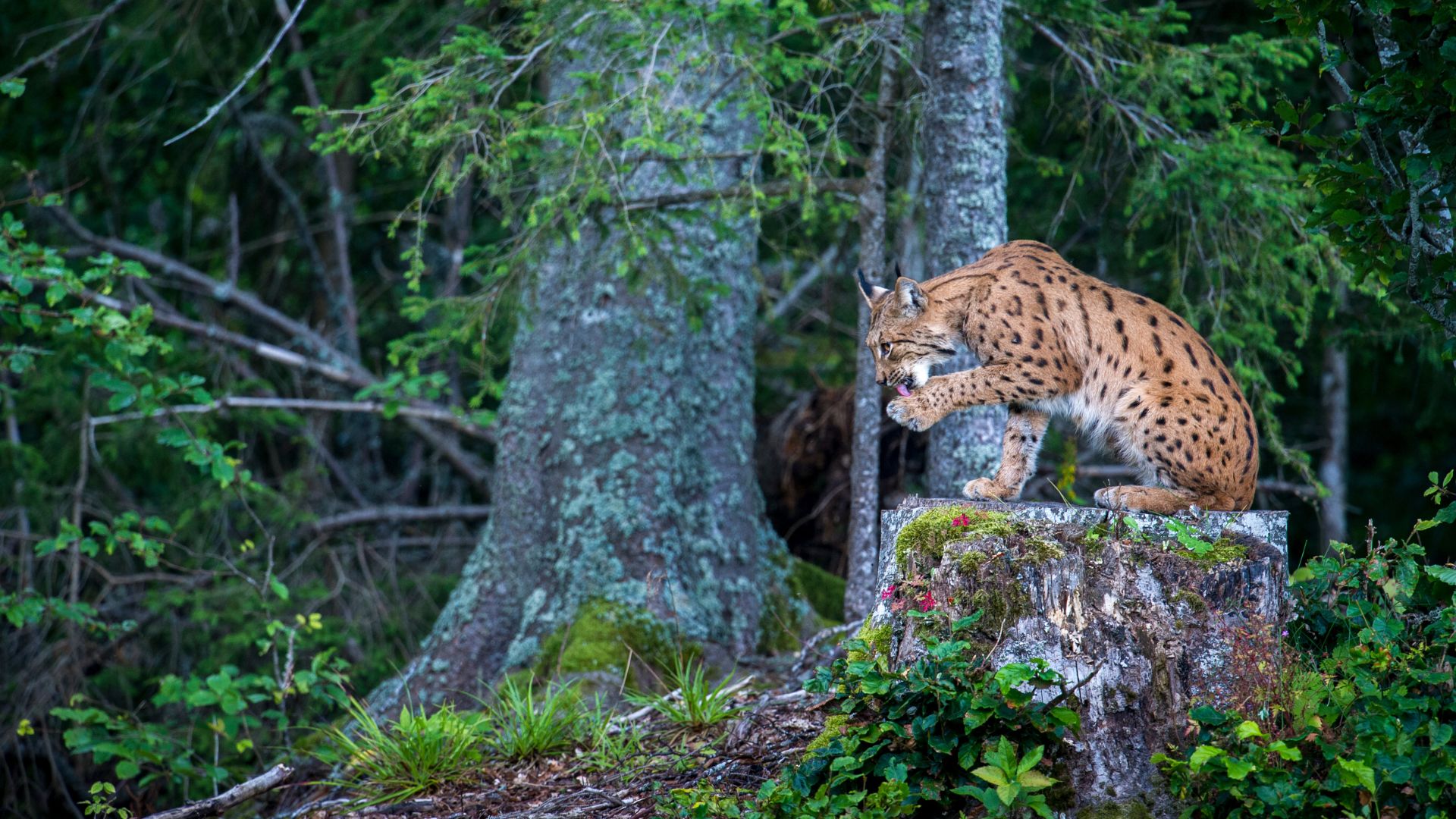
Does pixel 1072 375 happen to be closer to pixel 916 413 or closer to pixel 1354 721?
pixel 916 413

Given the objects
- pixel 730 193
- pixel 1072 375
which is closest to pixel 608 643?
pixel 730 193

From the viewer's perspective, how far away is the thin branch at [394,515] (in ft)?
32.0

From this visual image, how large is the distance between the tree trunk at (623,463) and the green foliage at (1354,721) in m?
3.44

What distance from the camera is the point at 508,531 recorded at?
24.0 feet

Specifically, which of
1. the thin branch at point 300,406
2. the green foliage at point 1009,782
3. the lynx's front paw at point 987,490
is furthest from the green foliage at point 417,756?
the thin branch at point 300,406

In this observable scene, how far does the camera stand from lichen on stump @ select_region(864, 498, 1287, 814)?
409 cm

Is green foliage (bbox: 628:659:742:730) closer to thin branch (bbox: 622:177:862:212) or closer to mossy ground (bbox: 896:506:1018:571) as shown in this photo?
mossy ground (bbox: 896:506:1018:571)

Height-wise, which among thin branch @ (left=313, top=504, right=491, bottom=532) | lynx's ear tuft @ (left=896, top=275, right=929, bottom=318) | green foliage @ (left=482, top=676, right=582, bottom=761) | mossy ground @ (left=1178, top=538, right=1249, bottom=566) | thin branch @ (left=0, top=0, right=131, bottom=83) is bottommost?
green foliage @ (left=482, top=676, right=582, bottom=761)

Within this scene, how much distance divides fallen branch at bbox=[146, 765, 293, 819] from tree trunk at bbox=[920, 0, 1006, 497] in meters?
3.59

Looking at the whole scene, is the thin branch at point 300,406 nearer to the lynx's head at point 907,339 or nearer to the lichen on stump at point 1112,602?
the lynx's head at point 907,339

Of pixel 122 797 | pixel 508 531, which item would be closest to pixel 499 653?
pixel 508 531

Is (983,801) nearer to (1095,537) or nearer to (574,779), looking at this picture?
(1095,537)

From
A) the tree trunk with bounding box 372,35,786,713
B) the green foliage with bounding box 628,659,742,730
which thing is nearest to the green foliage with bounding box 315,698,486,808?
the green foliage with bounding box 628,659,742,730

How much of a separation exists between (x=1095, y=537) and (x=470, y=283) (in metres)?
9.86
